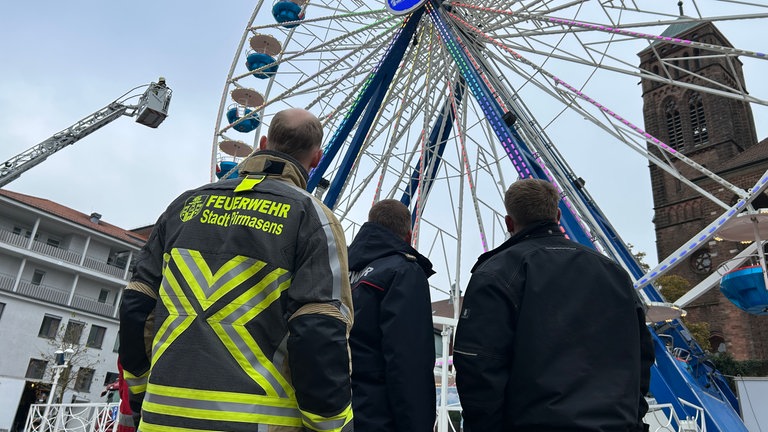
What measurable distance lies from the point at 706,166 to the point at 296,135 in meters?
41.9

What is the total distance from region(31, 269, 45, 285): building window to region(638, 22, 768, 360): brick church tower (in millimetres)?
39065

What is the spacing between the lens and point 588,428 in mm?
1973

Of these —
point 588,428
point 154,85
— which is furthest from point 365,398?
point 154,85

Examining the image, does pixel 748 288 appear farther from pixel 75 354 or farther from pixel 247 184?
pixel 75 354

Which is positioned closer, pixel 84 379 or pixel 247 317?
pixel 247 317

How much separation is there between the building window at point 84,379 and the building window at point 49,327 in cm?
248

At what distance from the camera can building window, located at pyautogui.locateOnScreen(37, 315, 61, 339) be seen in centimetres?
2960

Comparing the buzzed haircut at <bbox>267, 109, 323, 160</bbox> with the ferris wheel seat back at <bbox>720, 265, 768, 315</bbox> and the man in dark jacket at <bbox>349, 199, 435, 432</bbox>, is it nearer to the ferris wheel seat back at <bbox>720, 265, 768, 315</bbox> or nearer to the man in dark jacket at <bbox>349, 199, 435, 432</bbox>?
the man in dark jacket at <bbox>349, 199, 435, 432</bbox>

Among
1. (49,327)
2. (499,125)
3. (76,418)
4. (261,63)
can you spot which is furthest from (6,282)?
(499,125)

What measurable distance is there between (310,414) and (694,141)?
4726cm

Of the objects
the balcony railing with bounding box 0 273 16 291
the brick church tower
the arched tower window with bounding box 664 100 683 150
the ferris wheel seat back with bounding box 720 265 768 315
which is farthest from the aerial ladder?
the arched tower window with bounding box 664 100 683 150

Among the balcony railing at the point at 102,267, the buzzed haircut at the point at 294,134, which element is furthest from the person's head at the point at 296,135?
the balcony railing at the point at 102,267

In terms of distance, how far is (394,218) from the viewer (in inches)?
122

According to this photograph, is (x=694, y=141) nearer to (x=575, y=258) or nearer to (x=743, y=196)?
(x=743, y=196)
